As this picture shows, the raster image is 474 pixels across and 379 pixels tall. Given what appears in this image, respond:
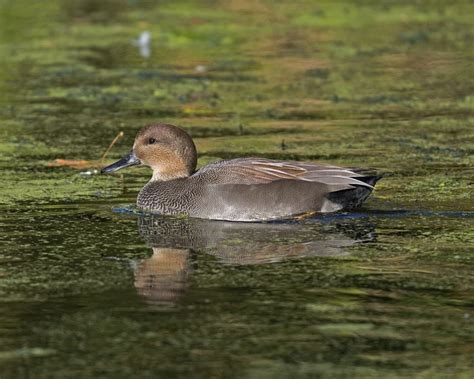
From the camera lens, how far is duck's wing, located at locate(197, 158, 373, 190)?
823 centimetres

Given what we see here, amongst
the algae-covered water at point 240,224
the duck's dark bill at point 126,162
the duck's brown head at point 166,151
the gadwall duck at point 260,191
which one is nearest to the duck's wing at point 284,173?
the gadwall duck at point 260,191

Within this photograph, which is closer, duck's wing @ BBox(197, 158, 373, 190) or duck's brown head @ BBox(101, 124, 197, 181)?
duck's wing @ BBox(197, 158, 373, 190)

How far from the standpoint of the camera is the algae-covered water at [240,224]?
5.48 meters

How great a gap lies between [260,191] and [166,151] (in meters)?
0.92

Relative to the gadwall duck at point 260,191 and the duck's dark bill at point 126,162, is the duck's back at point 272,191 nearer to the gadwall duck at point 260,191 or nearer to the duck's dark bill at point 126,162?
the gadwall duck at point 260,191

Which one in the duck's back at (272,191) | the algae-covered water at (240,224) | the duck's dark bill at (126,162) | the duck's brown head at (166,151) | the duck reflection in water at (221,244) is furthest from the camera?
the duck's dark bill at (126,162)

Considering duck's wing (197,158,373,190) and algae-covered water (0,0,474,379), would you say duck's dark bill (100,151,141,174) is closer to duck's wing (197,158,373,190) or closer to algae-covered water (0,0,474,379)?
algae-covered water (0,0,474,379)

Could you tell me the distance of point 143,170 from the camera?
1012 cm

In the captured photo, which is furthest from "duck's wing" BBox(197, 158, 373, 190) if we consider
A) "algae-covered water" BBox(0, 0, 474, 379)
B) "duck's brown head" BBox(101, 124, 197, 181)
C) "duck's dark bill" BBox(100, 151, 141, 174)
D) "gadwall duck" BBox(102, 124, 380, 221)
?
"duck's dark bill" BBox(100, 151, 141, 174)

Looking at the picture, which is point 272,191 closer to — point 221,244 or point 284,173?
point 284,173

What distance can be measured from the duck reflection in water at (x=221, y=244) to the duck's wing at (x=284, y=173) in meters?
0.31

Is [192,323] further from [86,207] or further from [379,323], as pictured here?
[86,207]

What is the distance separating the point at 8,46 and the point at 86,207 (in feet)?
25.1

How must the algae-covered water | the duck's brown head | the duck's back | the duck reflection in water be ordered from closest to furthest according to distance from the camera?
1. the algae-covered water
2. the duck reflection in water
3. the duck's back
4. the duck's brown head
